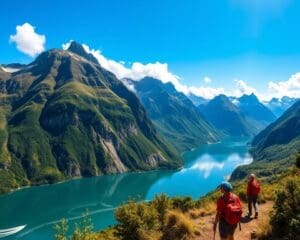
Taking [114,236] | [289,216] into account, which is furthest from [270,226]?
[114,236]

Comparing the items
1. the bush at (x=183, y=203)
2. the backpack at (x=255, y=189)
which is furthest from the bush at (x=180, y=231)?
the bush at (x=183, y=203)

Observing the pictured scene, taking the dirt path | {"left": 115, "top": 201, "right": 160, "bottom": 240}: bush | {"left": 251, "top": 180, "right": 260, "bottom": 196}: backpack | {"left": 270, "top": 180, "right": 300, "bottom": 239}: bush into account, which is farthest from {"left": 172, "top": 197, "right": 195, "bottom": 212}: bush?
{"left": 270, "top": 180, "right": 300, "bottom": 239}: bush

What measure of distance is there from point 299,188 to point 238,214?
241 inches

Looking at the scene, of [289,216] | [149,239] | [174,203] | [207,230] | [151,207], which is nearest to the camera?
[289,216]

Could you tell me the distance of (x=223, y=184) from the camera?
17469 mm

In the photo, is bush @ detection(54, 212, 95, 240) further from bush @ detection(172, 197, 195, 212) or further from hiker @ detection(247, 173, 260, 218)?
hiker @ detection(247, 173, 260, 218)

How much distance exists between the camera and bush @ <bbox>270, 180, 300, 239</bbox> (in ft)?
67.7

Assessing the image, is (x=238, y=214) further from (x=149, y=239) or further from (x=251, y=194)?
(x=251, y=194)

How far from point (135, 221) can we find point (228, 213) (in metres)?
8.60

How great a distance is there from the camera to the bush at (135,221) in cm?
2412

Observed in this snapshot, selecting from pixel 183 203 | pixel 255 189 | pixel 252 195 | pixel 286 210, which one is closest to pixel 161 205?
pixel 183 203

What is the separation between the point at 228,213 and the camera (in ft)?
55.7

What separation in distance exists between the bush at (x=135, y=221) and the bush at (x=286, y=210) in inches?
297

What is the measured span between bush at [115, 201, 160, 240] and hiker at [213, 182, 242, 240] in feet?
25.8
